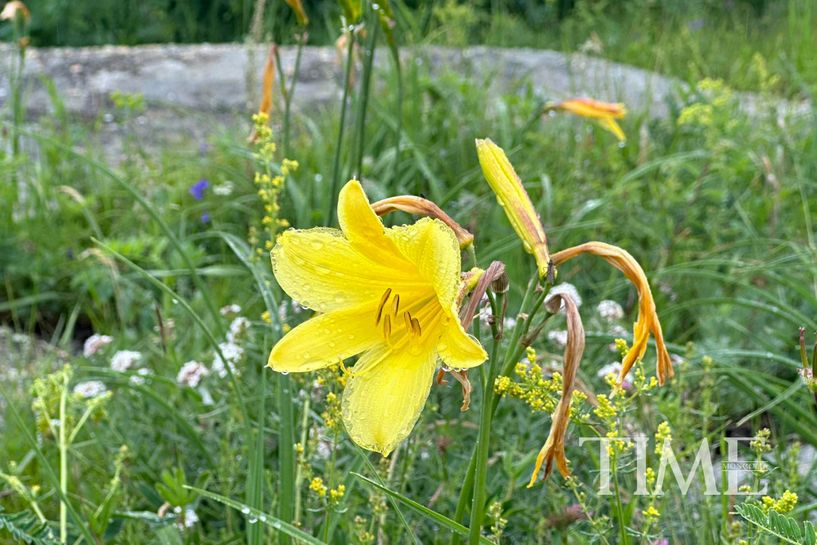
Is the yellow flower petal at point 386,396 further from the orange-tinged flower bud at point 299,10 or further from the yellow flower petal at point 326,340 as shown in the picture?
the orange-tinged flower bud at point 299,10

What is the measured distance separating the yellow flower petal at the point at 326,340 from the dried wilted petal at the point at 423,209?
13 centimetres

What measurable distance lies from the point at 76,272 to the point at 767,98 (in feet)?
8.03

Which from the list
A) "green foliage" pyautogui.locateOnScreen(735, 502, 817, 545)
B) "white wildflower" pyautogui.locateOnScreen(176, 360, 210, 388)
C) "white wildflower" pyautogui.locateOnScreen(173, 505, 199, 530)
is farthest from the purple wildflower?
"green foliage" pyautogui.locateOnScreen(735, 502, 817, 545)

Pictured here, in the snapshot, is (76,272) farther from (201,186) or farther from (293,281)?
(293,281)

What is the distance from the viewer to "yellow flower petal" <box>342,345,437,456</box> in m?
1.13

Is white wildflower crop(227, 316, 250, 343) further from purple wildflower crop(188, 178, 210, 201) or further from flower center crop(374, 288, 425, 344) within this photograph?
purple wildflower crop(188, 178, 210, 201)

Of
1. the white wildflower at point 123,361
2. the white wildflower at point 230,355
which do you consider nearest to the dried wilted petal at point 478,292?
the white wildflower at point 230,355

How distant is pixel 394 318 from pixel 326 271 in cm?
10

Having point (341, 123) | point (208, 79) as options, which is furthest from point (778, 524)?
point (208, 79)

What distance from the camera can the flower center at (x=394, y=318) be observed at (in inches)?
45.2

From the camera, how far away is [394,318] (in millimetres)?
1164

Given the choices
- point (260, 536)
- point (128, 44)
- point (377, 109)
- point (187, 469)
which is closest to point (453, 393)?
point (187, 469)

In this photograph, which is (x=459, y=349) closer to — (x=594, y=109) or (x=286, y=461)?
(x=286, y=461)

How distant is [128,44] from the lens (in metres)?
7.74
